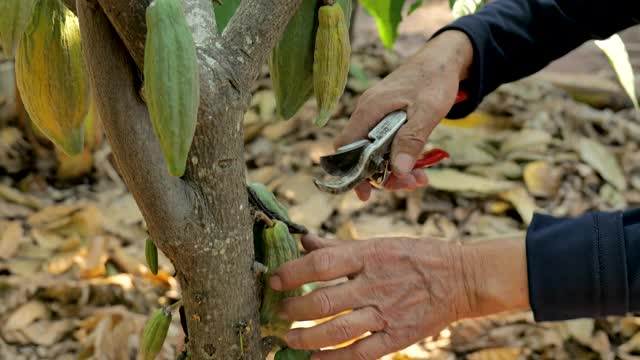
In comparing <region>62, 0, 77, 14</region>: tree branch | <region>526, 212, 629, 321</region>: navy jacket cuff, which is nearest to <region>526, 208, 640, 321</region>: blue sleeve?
<region>526, 212, 629, 321</region>: navy jacket cuff

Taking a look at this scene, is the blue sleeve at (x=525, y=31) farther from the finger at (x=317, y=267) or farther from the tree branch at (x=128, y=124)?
the tree branch at (x=128, y=124)

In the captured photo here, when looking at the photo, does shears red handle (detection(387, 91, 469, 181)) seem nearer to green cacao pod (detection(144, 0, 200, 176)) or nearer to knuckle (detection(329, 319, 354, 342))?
knuckle (detection(329, 319, 354, 342))

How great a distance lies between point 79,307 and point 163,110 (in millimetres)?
1035

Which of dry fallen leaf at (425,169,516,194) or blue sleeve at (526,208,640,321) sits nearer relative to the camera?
blue sleeve at (526,208,640,321)

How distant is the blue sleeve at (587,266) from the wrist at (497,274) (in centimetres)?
1

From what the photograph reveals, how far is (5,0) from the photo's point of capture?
66 cm

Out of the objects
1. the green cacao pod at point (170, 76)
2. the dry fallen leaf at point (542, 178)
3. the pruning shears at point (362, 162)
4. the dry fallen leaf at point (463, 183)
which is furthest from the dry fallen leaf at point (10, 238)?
the green cacao pod at point (170, 76)

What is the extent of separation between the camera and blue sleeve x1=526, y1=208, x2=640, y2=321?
815 mm

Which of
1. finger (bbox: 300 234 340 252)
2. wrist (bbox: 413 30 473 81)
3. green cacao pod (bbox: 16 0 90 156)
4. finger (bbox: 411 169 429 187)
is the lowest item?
finger (bbox: 300 234 340 252)

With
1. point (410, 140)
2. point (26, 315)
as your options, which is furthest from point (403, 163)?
point (26, 315)

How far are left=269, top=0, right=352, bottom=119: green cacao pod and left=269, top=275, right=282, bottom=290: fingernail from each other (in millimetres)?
152

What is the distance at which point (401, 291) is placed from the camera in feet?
2.81

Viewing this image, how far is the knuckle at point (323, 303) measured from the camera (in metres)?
0.81

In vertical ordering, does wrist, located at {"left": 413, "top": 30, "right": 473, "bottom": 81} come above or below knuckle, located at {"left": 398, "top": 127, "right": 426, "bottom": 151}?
above
